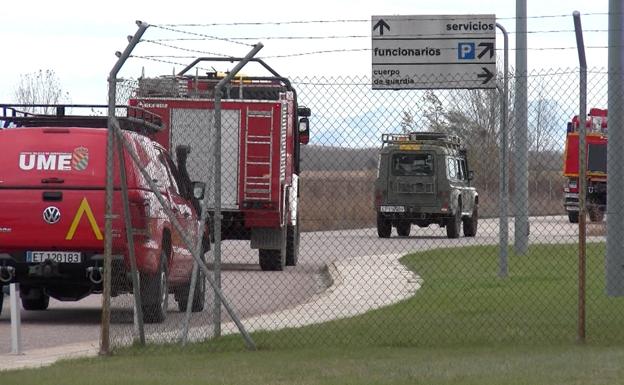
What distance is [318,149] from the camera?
1313 cm

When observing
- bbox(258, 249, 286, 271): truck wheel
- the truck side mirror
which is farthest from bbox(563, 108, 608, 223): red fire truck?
bbox(258, 249, 286, 271): truck wheel

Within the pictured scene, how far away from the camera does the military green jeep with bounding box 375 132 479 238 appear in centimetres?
3341

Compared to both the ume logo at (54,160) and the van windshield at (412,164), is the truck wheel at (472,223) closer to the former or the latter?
the van windshield at (412,164)

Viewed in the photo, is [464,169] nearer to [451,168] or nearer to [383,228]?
[451,168]

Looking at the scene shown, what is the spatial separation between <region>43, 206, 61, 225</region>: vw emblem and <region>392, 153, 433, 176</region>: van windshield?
21.1 m

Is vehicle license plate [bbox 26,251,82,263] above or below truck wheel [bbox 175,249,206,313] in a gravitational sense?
above

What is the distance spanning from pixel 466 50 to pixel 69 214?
4003 mm

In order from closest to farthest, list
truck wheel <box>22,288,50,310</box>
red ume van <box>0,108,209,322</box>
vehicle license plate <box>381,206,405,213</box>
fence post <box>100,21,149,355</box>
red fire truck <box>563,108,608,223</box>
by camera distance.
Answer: fence post <box>100,21,149,355</box> < red ume van <box>0,108,209,322</box> < truck wheel <box>22,288,50,310</box> < vehicle license plate <box>381,206,405,213</box> < red fire truck <box>563,108,608,223</box>

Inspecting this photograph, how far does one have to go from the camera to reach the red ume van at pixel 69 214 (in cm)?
1408

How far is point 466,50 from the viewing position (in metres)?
13.4

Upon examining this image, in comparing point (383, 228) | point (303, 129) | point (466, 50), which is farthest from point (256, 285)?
point (383, 228)

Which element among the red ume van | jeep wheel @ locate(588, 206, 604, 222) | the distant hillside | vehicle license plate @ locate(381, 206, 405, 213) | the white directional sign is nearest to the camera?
the distant hillside

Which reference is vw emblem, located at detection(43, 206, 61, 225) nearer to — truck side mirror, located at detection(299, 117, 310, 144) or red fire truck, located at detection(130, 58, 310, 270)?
red fire truck, located at detection(130, 58, 310, 270)

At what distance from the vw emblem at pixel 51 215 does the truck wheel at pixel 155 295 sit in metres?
1.02
